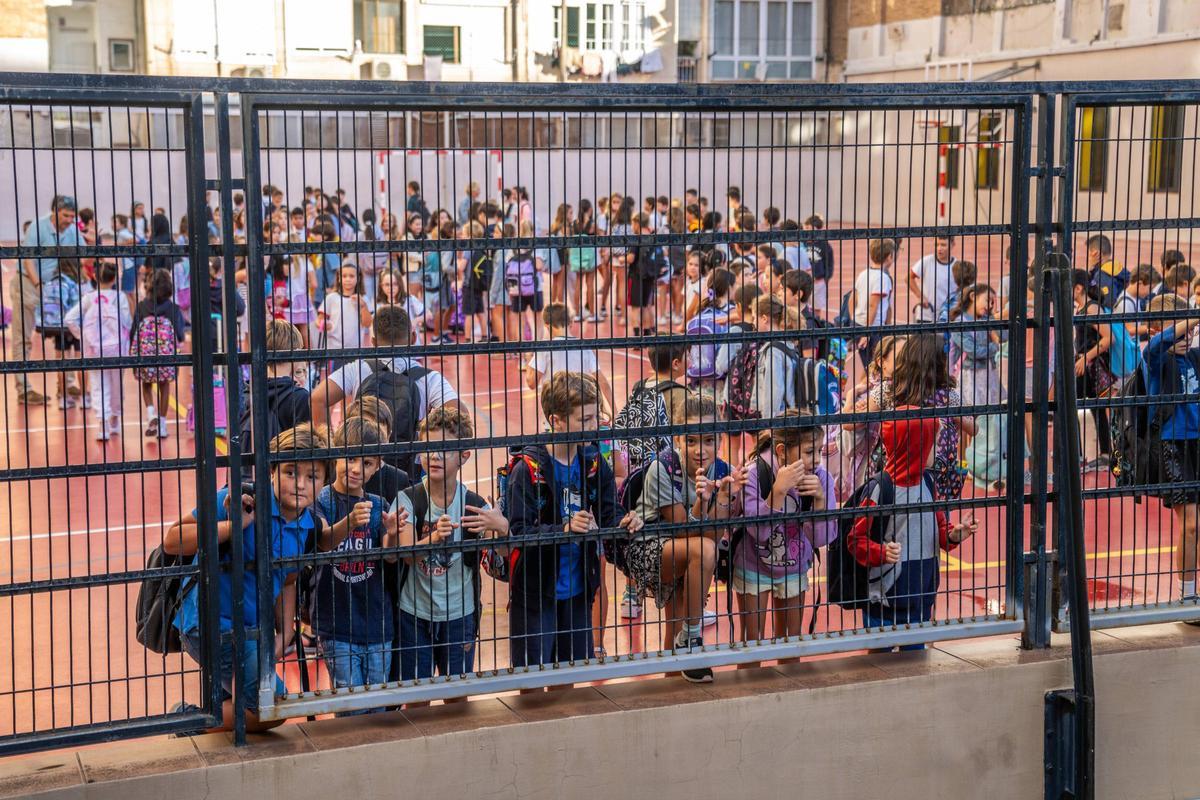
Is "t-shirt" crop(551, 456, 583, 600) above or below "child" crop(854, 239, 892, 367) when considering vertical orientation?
below

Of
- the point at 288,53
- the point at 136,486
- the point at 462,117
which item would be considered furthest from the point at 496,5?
the point at 462,117

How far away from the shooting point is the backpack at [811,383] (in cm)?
487

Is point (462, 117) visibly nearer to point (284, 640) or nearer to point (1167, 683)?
point (284, 640)

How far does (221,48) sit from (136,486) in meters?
32.1

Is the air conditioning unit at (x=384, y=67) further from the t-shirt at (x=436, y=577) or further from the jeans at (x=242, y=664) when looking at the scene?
the jeans at (x=242, y=664)

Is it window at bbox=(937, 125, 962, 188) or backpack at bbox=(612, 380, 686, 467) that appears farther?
backpack at bbox=(612, 380, 686, 467)

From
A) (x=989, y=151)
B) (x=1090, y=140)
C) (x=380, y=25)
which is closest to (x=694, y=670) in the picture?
(x=989, y=151)

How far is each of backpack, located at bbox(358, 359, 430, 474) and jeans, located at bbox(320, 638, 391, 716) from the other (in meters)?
0.60

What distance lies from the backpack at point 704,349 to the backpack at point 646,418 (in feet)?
0.38

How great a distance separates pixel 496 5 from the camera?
139 feet

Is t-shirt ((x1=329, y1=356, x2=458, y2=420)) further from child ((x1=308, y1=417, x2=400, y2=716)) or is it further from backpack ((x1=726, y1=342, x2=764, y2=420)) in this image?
backpack ((x1=726, y1=342, x2=764, y2=420))

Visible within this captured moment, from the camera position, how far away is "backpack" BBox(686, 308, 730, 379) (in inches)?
184

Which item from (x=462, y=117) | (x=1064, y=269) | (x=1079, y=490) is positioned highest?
(x=462, y=117)

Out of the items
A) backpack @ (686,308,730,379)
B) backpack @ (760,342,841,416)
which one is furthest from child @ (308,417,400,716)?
backpack @ (760,342,841,416)
